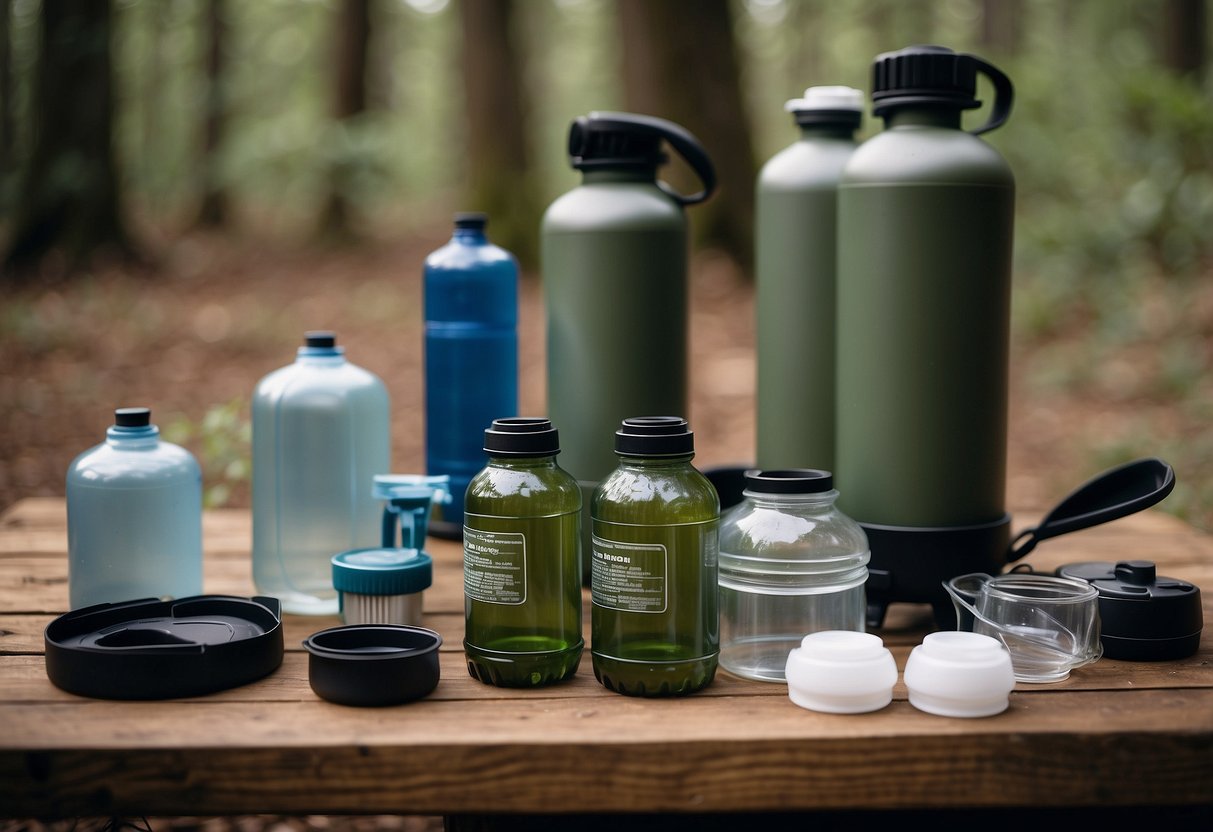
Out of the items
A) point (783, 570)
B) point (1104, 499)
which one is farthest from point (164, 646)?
point (1104, 499)

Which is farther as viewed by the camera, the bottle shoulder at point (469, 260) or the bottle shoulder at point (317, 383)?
the bottle shoulder at point (469, 260)

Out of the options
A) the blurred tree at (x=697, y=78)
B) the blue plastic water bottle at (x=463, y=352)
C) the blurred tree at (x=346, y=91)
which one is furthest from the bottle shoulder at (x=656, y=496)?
the blurred tree at (x=346, y=91)

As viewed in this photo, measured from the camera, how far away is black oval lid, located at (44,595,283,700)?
1.24m

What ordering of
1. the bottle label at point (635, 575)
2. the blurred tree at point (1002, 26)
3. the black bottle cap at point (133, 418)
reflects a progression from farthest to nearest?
the blurred tree at point (1002, 26), the black bottle cap at point (133, 418), the bottle label at point (635, 575)

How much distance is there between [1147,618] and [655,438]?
2.21 feet

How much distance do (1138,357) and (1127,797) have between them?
4.56 meters

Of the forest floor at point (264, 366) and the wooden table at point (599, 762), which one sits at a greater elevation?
the forest floor at point (264, 366)

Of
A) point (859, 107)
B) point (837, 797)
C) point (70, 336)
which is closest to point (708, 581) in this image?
point (837, 797)

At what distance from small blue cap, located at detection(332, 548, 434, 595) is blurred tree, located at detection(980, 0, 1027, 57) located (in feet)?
30.9

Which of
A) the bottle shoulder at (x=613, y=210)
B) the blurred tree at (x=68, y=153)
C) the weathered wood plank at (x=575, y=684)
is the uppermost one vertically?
the blurred tree at (x=68, y=153)

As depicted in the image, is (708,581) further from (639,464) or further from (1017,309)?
(1017,309)

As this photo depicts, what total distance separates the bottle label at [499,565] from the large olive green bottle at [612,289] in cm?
41

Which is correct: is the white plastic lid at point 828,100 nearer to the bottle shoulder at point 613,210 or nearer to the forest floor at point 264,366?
the bottle shoulder at point 613,210

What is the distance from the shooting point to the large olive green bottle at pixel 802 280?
160 centimetres
